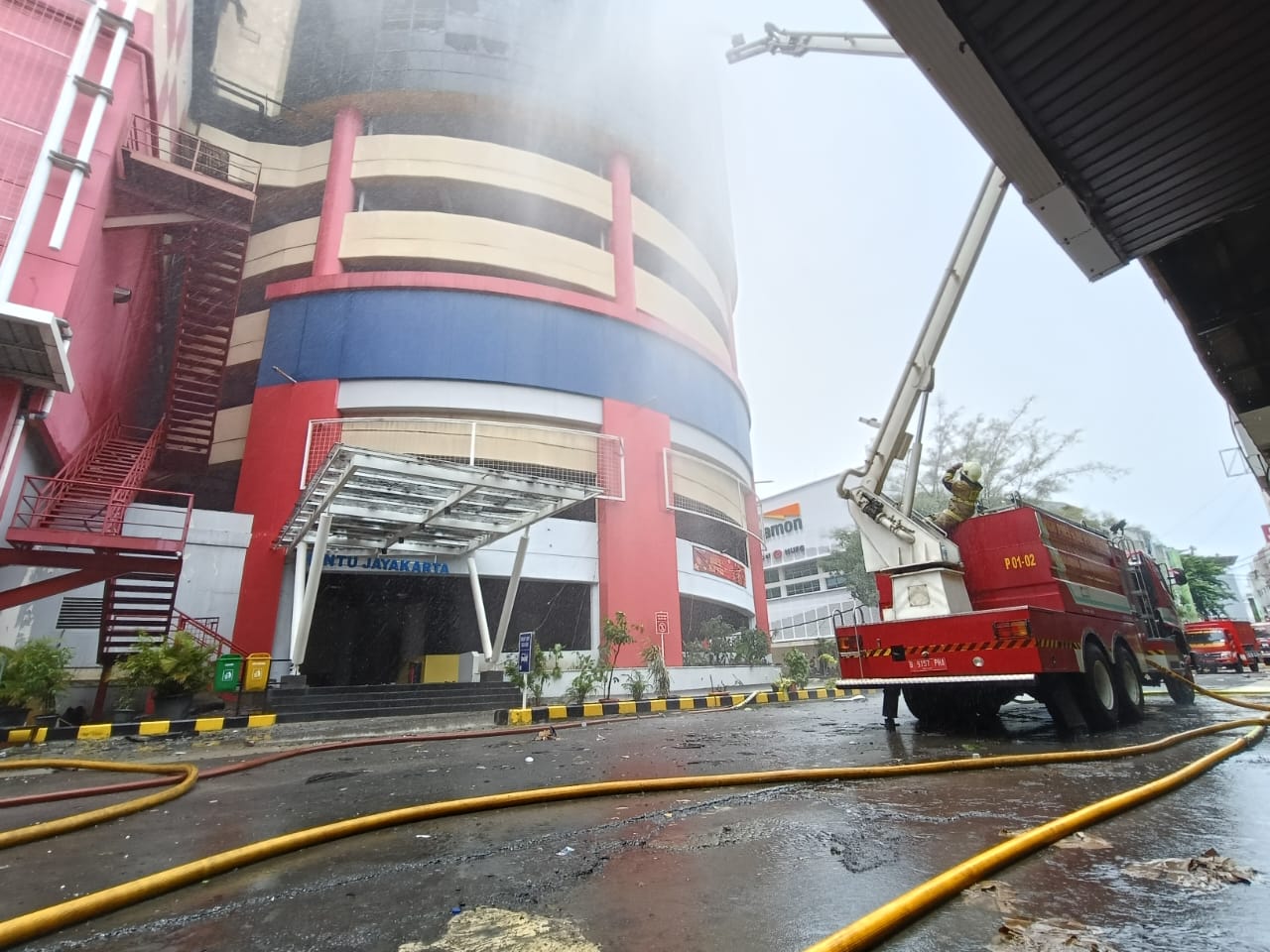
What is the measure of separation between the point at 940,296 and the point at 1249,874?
6.57 metres

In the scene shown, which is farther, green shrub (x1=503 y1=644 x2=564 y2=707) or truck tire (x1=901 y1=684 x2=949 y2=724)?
green shrub (x1=503 y1=644 x2=564 y2=707)

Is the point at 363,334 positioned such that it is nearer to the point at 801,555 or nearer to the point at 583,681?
the point at 583,681

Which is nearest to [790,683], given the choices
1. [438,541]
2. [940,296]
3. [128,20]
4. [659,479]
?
[659,479]

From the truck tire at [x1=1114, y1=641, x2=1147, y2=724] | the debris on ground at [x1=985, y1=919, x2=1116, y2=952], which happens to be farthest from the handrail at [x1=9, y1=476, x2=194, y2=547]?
the truck tire at [x1=1114, y1=641, x2=1147, y2=724]

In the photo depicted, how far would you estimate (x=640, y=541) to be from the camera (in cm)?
1681

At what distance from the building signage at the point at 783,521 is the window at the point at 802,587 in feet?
11.9

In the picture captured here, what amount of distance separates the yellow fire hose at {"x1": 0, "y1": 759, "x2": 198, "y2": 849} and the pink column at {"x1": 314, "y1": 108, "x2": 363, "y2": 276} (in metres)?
14.3

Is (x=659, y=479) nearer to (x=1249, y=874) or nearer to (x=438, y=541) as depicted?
(x=438, y=541)

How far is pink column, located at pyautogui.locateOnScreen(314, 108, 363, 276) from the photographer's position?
17.0 meters

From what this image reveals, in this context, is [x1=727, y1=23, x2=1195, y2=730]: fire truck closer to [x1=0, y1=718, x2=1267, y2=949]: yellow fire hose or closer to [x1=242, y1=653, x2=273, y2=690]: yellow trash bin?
[x1=0, y1=718, x2=1267, y2=949]: yellow fire hose

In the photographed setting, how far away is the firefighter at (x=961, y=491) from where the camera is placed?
6.58m

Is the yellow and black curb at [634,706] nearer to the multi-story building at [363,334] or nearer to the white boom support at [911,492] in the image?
the multi-story building at [363,334]

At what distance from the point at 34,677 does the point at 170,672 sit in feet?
5.11

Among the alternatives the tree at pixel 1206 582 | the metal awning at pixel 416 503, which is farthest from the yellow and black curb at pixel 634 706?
the tree at pixel 1206 582
